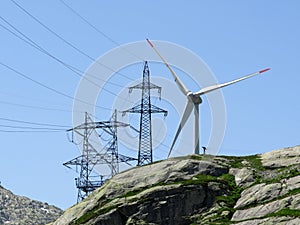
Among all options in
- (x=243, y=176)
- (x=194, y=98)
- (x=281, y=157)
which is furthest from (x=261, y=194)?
(x=194, y=98)

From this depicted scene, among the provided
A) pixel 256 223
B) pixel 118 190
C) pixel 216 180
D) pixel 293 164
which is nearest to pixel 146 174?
pixel 118 190

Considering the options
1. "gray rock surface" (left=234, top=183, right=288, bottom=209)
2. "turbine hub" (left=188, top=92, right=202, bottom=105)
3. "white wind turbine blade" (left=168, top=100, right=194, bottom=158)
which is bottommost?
"gray rock surface" (left=234, top=183, right=288, bottom=209)

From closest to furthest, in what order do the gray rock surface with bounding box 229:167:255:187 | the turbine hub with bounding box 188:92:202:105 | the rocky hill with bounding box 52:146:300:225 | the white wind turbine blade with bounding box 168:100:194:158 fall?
the rocky hill with bounding box 52:146:300:225
the gray rock surface with bounding box 229:167:255:187
the white wind turbine blade with bounding box 168:100:194:158
the turbine hub with bounding box 188:92:202:105

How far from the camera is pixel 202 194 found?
324 ft

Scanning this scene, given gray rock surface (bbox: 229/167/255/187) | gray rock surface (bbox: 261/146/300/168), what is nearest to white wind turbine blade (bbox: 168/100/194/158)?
gray rock surface (bbox: 261/146/300/168)

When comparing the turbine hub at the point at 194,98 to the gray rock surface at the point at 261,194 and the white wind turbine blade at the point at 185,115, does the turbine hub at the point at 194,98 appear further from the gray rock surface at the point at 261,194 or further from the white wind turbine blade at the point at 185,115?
the gray rock surface at the point at 261,194

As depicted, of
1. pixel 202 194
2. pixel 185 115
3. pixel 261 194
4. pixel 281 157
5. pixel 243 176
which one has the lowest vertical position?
pixel 261 194

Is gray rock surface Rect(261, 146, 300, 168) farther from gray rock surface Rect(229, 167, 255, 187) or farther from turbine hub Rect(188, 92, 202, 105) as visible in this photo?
turbine hub Rect(188, 92, 202, 105)

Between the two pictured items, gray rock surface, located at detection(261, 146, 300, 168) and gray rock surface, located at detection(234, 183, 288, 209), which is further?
gray rock surface, located at detection(261, 146, 300, 168)

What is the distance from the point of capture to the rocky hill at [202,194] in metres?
90.6

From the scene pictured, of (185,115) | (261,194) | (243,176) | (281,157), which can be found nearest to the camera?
(261,194)

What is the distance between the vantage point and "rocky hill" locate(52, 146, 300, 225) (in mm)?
90625

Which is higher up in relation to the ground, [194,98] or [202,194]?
[194,98]

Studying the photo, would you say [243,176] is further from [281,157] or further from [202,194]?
[281,157]
